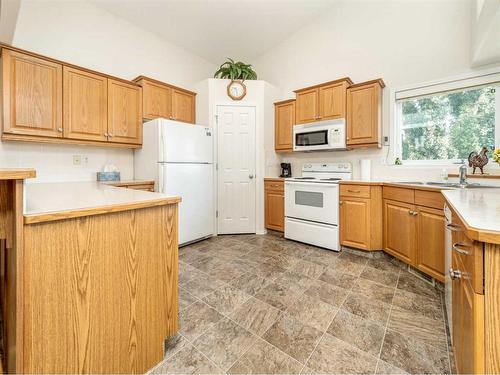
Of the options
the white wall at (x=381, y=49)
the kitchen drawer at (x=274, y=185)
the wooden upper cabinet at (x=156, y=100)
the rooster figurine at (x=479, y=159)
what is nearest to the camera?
the rooster figurine at (x=479, y=159)

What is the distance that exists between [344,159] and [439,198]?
1.52m

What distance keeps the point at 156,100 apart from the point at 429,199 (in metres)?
3.44

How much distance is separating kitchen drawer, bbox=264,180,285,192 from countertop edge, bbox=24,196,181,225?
239 centimetres

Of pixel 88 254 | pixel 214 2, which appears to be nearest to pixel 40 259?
pixel 88 254

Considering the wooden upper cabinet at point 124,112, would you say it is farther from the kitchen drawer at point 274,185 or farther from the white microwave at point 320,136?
the white microwave at point 320,136

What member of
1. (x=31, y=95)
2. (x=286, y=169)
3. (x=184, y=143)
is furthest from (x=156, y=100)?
(x=286, y=169)

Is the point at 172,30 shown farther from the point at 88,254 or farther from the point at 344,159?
the point at 88,254

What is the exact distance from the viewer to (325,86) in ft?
10.2

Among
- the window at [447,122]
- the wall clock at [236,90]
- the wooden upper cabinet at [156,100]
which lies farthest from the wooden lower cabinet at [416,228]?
the wooden upper cabinet at [156,100]

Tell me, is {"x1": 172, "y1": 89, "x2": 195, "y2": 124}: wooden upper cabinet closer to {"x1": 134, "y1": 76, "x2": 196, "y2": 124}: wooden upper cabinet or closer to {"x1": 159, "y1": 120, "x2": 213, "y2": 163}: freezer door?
{"x1": 134, "y1": 76, "x2": 196, "y2": 124}: wooden upper cabinet

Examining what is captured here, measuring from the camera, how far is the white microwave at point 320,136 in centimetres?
300

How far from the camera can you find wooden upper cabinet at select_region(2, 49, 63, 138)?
208 centimetres

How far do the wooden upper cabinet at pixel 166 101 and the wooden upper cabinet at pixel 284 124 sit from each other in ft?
4.45

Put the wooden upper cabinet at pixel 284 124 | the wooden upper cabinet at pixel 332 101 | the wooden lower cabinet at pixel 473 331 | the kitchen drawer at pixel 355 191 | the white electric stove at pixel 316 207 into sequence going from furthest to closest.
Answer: the wooden upper cabinet at pixel 284 124 < the wooden upper cabinet at pixel 332 101 < the white electric stove at pixel 316 207 < the kitchen drawer at pixel 355 191 < the wooden lower cabinet at pixel 473 331
